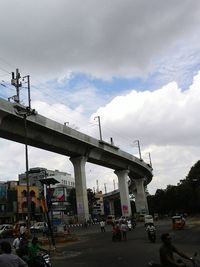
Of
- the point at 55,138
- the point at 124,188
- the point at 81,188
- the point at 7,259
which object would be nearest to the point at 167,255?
the point at 7,259

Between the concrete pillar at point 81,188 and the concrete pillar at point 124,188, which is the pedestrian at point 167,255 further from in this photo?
the concrete pillar at point 124,188

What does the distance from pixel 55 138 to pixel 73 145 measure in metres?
6.91

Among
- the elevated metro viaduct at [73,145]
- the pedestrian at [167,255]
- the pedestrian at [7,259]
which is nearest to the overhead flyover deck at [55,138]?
the elevated metro viaduct at [73,145]

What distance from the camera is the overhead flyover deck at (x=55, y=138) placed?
4760 centimetres

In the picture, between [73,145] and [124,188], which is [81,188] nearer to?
[73,145]

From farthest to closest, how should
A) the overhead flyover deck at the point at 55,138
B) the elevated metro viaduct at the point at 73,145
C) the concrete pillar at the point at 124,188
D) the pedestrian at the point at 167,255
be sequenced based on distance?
the concrete pillar at the point at 124,188 < the elevated metro viaduct at the point at 73,145 < the overhead flyover deck at the point at 55,138 < the pedestrian at the point at 167,255

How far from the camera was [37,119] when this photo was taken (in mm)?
51094

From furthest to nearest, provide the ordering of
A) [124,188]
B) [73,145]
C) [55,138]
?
[124,188] < [73,145] < [55,138]

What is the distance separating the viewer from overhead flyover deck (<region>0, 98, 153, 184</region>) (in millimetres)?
47597

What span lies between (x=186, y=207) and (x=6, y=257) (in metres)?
110

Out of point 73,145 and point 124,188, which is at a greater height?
point 73,145

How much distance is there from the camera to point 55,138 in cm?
5775

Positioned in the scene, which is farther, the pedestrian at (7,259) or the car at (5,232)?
the car at (5,232)

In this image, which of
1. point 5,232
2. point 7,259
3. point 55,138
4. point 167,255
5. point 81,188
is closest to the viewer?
point 7,259
